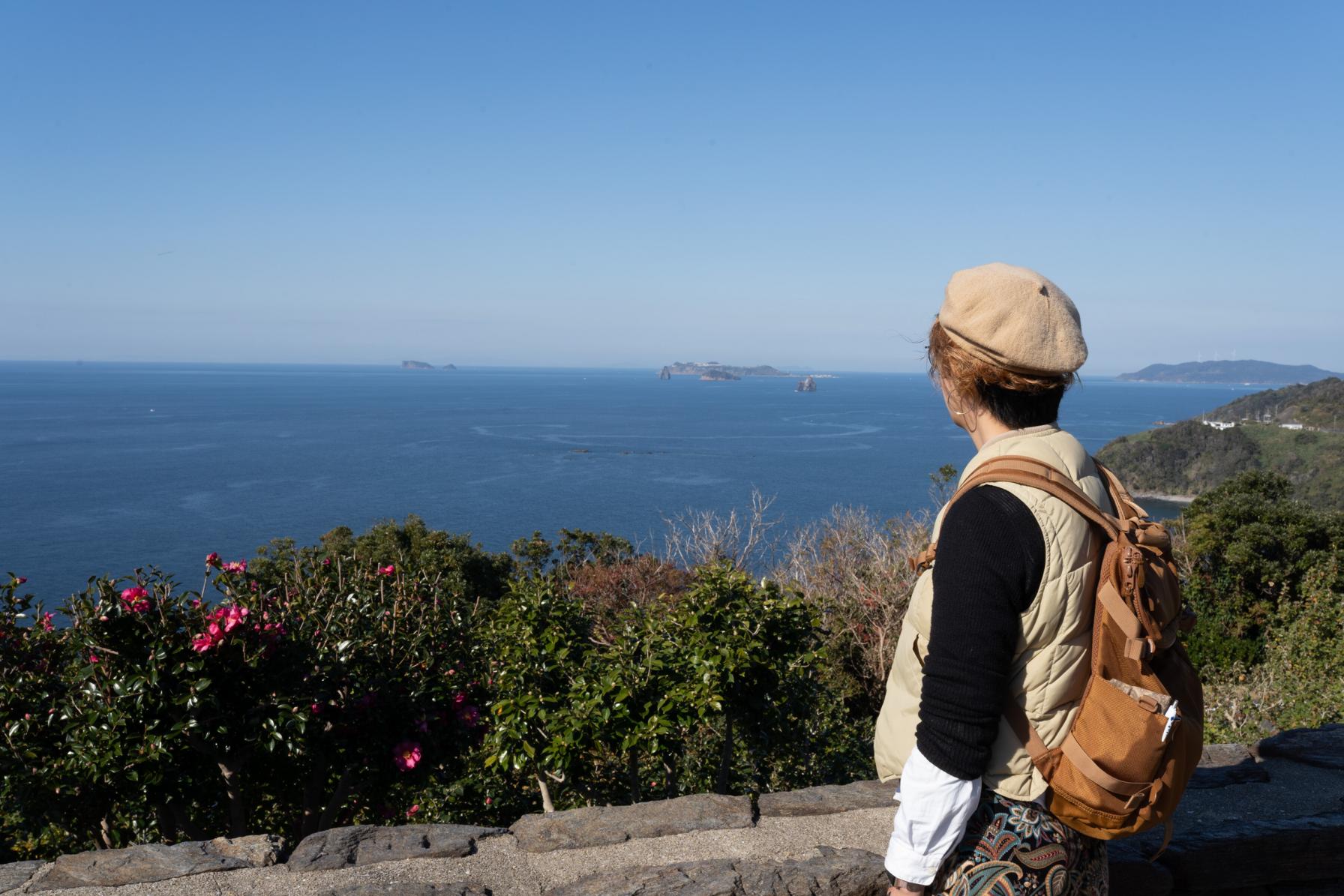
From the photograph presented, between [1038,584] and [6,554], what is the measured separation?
44.0 metres

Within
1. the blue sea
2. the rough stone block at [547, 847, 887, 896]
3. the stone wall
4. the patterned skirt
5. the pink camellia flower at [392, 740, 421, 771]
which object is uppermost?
the patterned skirt

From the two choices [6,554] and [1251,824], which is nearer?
[1251,824]

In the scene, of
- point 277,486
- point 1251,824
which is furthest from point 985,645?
point 277,486

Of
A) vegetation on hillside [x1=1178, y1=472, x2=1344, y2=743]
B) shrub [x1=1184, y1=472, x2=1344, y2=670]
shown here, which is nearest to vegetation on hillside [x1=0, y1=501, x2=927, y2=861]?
vegetation on hillside [x1=1178, y1=472, x2=1344, y2=743]

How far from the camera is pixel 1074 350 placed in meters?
1.52

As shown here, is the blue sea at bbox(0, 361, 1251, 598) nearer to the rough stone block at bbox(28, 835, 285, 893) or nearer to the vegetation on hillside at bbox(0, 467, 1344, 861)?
the vegetation on hillside at bbox(0, 467, 1344, 861)

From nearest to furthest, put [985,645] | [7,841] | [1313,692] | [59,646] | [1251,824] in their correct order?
1. [985,645]
2. [1251,824]
3. [59,646]
4. [7,841]
5. [1313,692]

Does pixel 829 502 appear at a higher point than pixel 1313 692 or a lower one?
lower

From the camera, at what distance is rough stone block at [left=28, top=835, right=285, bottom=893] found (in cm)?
278

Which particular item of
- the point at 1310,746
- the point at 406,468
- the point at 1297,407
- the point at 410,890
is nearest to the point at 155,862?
the point at 410,890

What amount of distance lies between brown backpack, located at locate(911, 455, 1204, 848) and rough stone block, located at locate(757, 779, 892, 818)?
1834 mm

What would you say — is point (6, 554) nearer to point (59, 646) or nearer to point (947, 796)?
point (59, 646)

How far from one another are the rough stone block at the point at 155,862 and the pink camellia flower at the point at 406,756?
1.18m

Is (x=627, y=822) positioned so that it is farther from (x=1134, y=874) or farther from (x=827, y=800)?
(x=1134, y=874)
